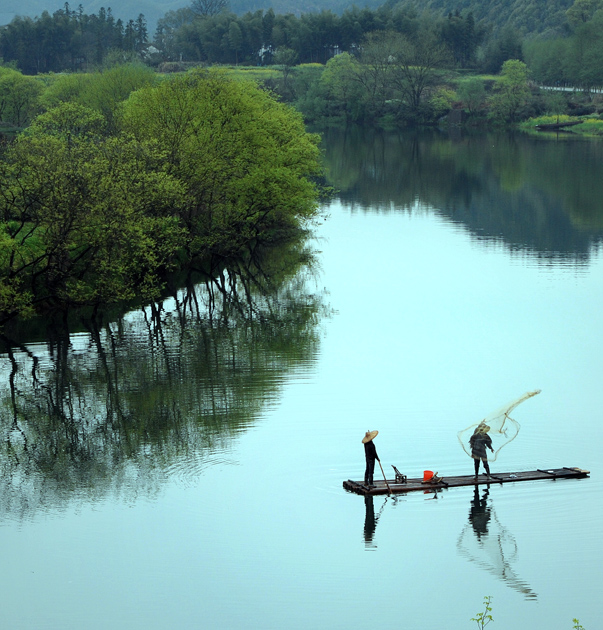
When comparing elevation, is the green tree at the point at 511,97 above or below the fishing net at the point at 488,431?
above

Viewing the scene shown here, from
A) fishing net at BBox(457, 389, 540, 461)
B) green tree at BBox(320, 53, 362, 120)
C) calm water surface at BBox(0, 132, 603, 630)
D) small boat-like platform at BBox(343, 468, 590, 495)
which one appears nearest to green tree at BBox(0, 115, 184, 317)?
calm water surface at BBox(0, 132, 603, 630)

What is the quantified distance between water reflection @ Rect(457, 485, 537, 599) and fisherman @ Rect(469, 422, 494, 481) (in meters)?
1.25

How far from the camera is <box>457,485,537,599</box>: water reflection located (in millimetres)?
22328

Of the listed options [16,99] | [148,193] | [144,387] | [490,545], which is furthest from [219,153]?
[16,99]

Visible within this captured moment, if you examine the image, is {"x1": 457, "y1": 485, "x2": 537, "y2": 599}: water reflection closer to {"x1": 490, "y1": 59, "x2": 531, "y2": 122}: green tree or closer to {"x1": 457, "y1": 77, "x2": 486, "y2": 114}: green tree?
{"x1": 490, "y1": 59, "x2": 531, "y2": 122}: green tree

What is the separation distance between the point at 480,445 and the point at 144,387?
14.7 meters

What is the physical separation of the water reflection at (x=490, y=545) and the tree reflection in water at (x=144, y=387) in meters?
8.07

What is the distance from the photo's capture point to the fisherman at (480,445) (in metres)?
26.1

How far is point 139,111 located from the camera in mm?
57844

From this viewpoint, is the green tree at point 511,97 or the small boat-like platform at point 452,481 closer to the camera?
the small boat-like platform at point 452,481

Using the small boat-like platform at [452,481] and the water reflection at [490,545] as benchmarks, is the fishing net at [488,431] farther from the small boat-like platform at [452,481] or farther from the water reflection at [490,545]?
the water reflection at [490,545]

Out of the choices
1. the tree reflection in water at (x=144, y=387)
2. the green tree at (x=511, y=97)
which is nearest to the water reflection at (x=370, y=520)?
the tree reflection in water at (x=144, y=387)

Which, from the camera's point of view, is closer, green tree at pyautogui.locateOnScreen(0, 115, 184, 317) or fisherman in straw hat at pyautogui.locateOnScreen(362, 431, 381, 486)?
fisherman in straw hat at pyautogui.locateOnScreen(362, 431, 381, 486)

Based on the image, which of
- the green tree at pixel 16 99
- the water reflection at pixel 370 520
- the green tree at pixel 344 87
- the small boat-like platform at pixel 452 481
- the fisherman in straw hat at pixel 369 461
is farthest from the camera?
the green tree at pixel 344 87
